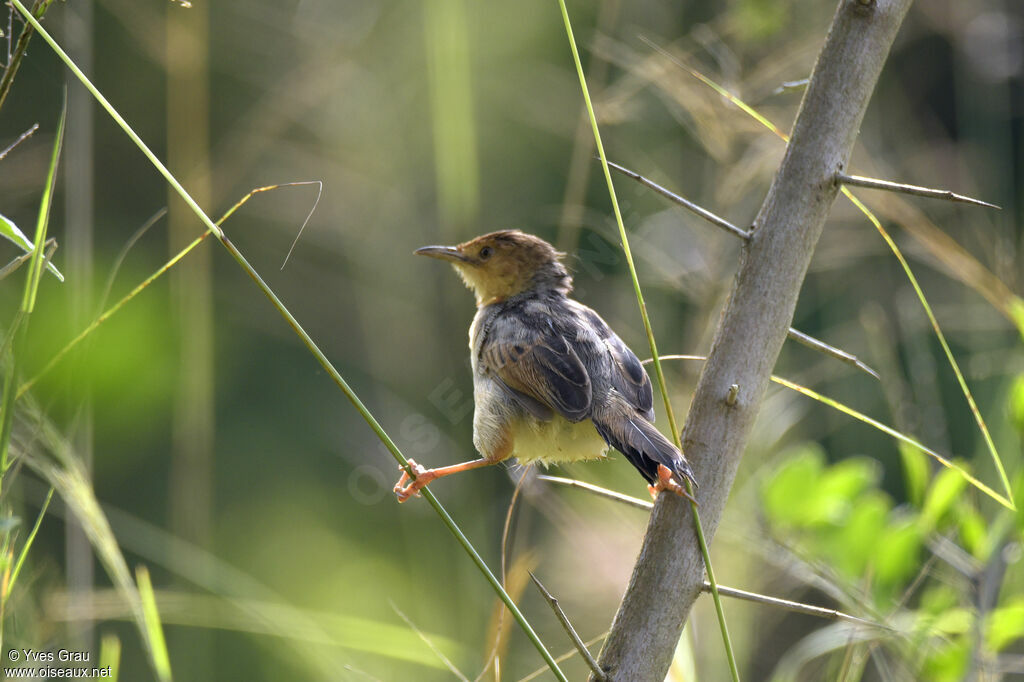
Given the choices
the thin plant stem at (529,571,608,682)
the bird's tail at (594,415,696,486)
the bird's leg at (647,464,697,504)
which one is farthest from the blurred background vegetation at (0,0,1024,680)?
the thin plant stem at (529,571,608,682)

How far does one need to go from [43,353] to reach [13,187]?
2.85 ft

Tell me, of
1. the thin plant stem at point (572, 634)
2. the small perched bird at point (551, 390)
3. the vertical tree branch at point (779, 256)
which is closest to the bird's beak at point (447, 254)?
the small perched bird at point (551, 390)

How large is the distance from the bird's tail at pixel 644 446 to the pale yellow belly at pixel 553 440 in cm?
30

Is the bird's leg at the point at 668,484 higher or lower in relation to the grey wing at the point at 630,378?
lower

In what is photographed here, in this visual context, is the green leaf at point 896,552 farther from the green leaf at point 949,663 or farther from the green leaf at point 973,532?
the green leaf at point 949,663

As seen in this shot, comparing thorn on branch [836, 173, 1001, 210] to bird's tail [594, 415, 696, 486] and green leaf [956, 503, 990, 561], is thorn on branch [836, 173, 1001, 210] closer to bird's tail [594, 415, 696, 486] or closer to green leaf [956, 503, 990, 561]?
bird's tail [594, 415, 696, 486]

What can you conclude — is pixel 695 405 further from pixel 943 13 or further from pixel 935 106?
pixel 935 106

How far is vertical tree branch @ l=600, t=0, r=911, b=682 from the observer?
2035 mm

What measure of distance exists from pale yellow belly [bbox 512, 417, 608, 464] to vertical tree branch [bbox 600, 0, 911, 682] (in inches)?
45.3

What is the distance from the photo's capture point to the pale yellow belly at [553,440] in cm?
323

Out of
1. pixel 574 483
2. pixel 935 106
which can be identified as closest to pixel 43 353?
pixel 574 483

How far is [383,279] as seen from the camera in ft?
Answer: 20.9

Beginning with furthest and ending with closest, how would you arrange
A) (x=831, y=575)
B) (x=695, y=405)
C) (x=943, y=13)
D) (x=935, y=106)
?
1. (x=935, y=106)
2. (x=943, y=13)
3. (x=831, y=575)
4. (x=695, y=405)

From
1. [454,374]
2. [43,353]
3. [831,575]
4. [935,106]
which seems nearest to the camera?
[831,575]
